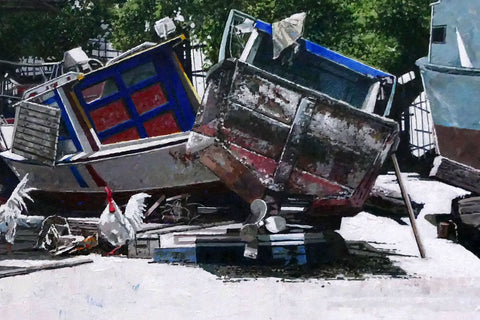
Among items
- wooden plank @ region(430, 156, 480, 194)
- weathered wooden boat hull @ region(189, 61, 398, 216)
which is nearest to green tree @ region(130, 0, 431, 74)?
weathered wooden boat hull @ region(189, 61, 398, 216)

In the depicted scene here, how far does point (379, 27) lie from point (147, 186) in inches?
115

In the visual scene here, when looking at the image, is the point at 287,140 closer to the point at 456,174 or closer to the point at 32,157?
the point at 456,174

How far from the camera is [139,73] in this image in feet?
21.2

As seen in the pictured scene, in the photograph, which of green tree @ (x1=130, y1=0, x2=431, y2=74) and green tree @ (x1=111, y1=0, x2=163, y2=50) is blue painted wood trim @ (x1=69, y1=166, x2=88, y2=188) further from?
green tree @ (x1=130, y1=0, x2=431, y2=74)

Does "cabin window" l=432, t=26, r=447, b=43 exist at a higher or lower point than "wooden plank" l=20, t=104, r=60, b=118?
higher

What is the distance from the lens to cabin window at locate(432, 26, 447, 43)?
6.00 m

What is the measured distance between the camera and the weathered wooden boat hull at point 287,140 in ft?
17.4

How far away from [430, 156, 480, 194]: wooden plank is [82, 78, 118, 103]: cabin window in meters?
2.97

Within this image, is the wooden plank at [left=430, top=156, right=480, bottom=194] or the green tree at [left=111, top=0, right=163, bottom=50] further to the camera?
the green tree at [left=111, top=0, right=163, bottom=50]

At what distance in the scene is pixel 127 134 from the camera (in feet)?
21.4

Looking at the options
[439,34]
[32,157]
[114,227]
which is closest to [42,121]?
[32,157]

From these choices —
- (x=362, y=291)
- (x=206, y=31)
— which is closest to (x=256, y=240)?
(x=362, y=291)

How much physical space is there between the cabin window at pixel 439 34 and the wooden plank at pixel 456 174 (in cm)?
126

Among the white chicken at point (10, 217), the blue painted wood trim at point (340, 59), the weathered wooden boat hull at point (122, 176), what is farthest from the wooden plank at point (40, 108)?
the blue painted wood trim at point (340, 59)
